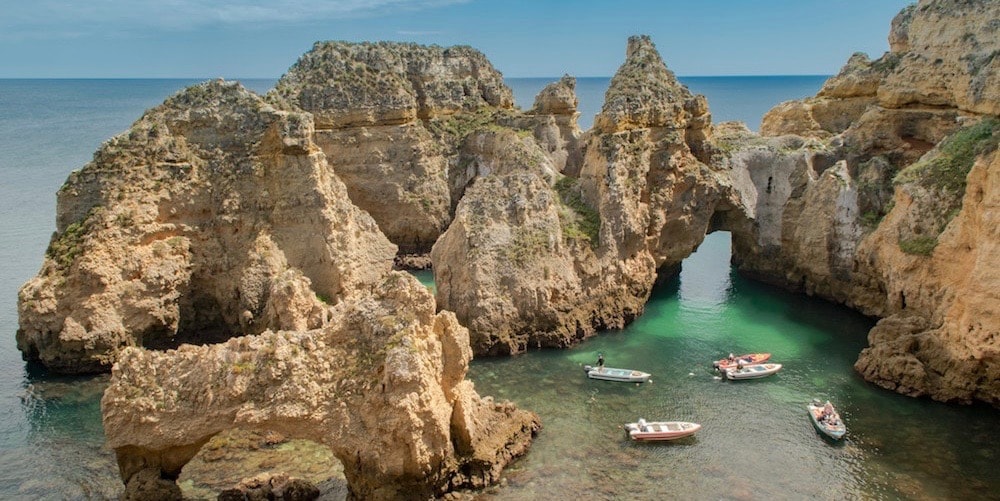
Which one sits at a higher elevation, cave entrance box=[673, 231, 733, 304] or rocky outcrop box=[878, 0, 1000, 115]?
rocky outcrop box=[878, 0, 1000, 115]

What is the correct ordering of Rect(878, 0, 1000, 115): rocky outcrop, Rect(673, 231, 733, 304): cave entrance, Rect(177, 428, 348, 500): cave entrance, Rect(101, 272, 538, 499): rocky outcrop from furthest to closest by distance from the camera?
Rect(673, 231, 733, 304): cave entrance
Rect(878, 0, 1000, 115): rocky outcrop
Rect(177, 428, 348, 500): cave entrance
Rect(101, 272, 538, 499): rocky outcrop

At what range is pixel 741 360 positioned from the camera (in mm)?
32312

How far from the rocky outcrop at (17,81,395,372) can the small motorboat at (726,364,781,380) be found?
1680 centimetres

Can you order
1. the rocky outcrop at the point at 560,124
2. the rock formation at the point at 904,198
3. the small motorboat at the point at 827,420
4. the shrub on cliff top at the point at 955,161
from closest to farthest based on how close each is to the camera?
the small motorboat at the point at 827,420, the rock formation at the point at 904,198, the shrub on cliff top at the point at 955,161, the rocky outcrop at the point at 560,124

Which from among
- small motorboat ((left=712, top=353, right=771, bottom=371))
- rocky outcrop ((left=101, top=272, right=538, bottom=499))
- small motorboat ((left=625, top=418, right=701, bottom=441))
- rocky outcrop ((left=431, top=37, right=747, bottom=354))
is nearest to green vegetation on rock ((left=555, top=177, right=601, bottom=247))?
rocky outcrop ((left=431, top=37, right=747, bottom=354))

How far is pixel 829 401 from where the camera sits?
94.7ft

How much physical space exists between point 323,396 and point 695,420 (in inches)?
562

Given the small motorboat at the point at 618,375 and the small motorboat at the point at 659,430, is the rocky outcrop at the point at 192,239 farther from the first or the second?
the small motorboat at the point at 659,430

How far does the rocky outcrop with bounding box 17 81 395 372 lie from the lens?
30516 millimetres

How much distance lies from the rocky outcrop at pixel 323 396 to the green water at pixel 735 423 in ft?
12.8

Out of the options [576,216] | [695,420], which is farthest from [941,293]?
[576,216]

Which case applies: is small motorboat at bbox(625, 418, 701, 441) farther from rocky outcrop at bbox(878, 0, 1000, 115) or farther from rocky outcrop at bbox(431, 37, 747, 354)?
rocky outcrop at bbox(878, 0, 1000, 115)

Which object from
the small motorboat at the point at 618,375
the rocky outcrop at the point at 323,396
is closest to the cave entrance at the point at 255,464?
the rocky outcrop at the point at 323,396

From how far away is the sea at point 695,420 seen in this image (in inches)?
912
